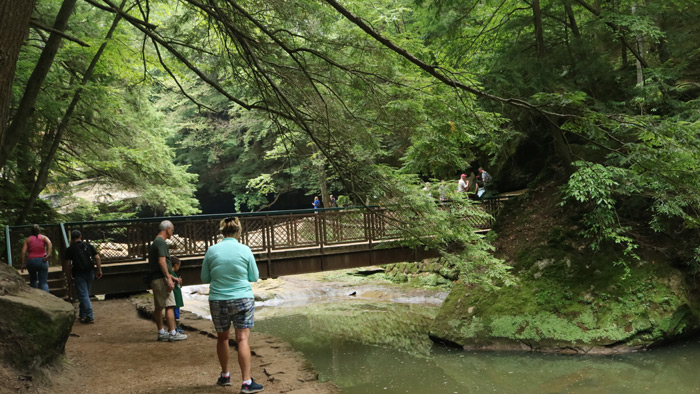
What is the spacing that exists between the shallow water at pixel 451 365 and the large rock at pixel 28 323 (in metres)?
4.27

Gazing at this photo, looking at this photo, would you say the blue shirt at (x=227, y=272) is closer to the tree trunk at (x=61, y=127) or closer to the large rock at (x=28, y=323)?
the large rock at (x=28, y=323)

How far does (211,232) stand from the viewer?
11.2m

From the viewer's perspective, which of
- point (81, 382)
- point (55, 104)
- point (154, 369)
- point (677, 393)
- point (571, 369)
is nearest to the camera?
point (81, 382)

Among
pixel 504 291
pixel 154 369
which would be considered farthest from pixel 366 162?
pixel 504 291

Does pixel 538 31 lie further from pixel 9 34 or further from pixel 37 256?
pixel 37 256

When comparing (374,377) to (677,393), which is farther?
(374,377)

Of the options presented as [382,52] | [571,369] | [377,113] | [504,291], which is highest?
[382,52]

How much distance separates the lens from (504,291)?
11.2 meters

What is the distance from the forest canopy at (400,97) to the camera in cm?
578

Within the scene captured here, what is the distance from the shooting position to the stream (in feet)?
25.1

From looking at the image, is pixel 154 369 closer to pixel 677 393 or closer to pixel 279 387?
pixel 279 387

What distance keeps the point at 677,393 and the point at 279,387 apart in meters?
5.74

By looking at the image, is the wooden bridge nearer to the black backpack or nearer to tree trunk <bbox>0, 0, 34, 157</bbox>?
the black backpack

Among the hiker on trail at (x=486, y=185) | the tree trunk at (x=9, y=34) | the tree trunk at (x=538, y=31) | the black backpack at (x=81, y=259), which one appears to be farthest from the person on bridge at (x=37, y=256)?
the hiker on trail at (x=486, y=185)
